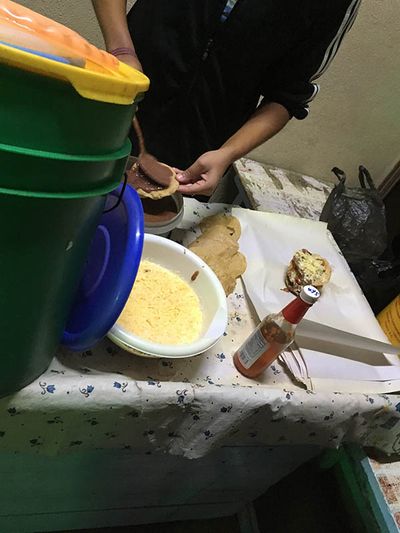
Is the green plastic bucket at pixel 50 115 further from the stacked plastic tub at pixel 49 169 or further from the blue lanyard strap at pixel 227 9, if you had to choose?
the blue lanyard strap at pixel 227 9

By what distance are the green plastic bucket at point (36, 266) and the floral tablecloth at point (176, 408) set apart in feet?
0.30

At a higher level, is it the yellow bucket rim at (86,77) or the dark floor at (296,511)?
the yellow bucket rim at (86,77)

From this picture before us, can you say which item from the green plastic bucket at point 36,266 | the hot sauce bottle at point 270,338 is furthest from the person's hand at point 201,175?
the green plastic bucket at point 36,266

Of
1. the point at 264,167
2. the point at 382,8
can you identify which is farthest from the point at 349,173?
the point at 382,8

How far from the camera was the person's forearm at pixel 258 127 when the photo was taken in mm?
1167

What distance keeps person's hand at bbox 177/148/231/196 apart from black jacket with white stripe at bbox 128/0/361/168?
246 millimetres

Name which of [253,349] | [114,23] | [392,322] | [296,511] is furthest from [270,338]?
[296,511]

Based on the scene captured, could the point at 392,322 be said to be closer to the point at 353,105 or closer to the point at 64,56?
the point at 64,56

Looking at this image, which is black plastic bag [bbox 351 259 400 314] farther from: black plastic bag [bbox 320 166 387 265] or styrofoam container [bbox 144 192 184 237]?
styrofoam container [bbox 144 192 184 237]

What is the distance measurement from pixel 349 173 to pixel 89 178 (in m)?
2.07

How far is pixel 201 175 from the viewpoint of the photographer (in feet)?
3.41

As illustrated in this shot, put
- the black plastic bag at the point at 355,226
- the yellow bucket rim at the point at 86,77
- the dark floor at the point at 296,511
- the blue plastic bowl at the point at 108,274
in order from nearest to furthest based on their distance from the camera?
the yellow bucket rim at the point at 86,77
the blue plastic bowl at the point at 108,274
the dark floor at the point at 296,511
the black plastic bag at the point at 355,226

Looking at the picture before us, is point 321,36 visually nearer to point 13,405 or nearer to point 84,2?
point 84,2

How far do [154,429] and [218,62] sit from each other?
0.87 m
